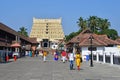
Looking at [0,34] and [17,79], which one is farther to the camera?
[0,34]

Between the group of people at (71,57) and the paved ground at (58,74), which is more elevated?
the group of people at (71,57)

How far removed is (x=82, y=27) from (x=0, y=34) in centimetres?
6924

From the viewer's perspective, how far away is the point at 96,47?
6800cm

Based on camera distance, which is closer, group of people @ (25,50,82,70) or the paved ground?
the paved ground

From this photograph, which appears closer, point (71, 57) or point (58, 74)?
point (58, 74)

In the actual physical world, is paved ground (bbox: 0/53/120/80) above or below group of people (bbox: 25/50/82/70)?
below

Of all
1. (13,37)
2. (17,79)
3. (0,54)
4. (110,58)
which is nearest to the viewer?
(17,79)

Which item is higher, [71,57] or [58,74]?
[71,57]

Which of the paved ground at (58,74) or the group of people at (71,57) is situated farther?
the group of people at (71,57)

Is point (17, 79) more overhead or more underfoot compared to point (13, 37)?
more underfoot

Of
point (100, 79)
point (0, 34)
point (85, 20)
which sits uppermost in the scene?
point (85, 20)

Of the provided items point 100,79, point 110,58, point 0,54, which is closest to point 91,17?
point 0,54

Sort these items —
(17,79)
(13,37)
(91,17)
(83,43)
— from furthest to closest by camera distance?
(91,17), (13,37), (83,43), (17,79)

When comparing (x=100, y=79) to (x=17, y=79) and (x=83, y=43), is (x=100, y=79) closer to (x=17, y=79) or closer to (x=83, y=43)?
(x=17, y=79)
